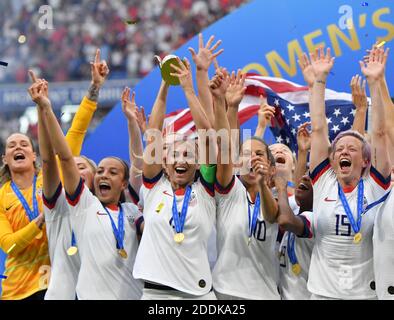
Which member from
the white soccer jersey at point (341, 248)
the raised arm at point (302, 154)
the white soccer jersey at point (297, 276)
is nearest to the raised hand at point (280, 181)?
the raised arm at point (302, 154)

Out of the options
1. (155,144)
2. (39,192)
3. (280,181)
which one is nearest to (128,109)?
(155,144)

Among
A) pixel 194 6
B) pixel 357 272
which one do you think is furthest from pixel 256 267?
pixel 194 6

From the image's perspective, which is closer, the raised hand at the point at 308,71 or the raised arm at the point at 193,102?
the raised arm at the point at 193,102

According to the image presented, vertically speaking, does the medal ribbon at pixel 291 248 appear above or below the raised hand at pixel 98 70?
below

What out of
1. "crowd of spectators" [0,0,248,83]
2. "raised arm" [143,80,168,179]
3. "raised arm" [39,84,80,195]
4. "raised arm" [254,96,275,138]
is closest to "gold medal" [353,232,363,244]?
"raised arm" [143,80,168,179]

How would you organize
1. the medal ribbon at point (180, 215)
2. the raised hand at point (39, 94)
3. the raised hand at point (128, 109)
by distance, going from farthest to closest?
1. the raised hand at point (128, 109)
2. the raised hand at point (39, 94)
3. the medal ribbon at point (180, 215)

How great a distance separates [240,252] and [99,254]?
0.79 metres

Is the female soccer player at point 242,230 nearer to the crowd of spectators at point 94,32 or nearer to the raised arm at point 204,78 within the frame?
the raised arm at point 204,78

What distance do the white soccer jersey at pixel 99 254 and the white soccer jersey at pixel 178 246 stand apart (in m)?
0.23

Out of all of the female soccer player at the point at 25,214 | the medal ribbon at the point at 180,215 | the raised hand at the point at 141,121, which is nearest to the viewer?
the medal ribbon at the point at 180,215

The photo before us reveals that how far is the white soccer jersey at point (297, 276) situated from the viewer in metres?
5.39

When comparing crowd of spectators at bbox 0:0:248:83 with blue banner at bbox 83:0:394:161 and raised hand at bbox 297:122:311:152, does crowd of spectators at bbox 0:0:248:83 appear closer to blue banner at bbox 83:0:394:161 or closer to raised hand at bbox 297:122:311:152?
blue banner at bbox 83:0:394:161

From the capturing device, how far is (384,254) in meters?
4.97

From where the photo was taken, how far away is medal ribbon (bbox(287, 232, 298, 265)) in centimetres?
543
